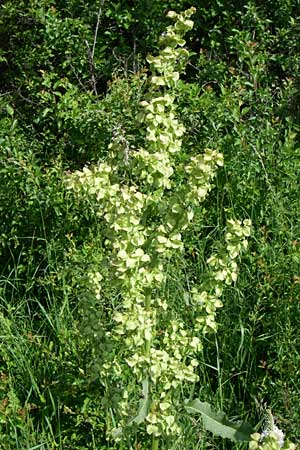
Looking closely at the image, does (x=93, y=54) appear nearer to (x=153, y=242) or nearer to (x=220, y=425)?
(x=153, y=242)

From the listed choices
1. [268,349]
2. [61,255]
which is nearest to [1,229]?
[61,255]

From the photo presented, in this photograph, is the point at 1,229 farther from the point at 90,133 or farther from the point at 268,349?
the point at 268,349

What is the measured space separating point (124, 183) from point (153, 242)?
4.73 ft

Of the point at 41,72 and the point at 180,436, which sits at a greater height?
the point at 41,72

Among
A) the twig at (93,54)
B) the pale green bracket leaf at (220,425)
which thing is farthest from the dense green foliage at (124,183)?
the pale green bracket leaf at (220,425)

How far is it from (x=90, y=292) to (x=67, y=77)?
2.15 metres

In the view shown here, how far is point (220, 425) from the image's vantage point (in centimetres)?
272

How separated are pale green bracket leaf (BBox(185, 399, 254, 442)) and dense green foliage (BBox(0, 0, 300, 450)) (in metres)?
0.14


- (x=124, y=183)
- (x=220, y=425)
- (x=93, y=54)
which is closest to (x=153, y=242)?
(x=220, y=425)

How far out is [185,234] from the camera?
3.88 metres

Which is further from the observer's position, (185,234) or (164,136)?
(185,234)

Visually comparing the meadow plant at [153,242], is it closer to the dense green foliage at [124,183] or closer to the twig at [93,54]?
the dense green foliage at [124,183]

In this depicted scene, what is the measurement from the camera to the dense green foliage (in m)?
3.22

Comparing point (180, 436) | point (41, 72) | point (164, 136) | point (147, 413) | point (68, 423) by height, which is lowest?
point (68, 423)
